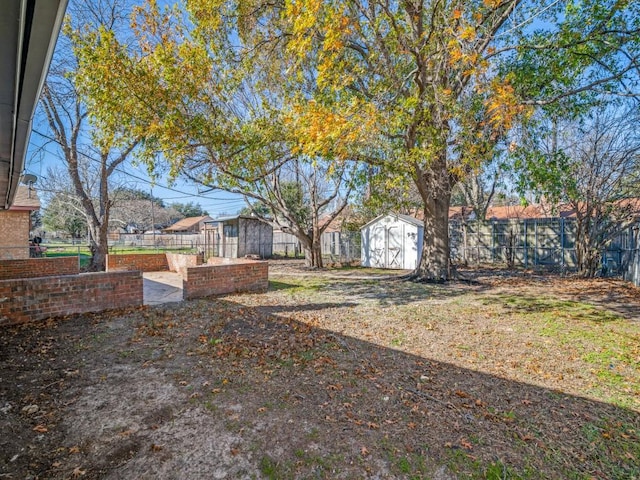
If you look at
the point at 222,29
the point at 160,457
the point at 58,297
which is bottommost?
the point at 160,457

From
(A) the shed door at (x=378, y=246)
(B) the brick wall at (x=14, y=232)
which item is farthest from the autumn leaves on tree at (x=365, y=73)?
(B) the brick wall at (x=14, y=232)

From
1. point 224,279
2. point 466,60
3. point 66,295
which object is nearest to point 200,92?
point 224,279

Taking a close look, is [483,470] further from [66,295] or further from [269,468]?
[66,295]

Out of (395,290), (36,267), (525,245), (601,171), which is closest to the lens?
(395,290)

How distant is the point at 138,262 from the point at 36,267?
355 cm

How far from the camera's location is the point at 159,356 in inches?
163

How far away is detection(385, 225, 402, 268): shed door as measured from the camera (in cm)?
1648

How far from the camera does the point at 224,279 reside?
8266 mm

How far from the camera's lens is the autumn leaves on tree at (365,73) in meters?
6.36

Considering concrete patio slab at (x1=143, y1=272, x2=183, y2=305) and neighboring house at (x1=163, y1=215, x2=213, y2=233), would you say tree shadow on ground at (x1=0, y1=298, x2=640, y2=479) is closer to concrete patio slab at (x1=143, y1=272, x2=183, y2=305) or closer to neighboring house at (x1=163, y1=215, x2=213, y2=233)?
concrete patio slab at (x1=143, y1=272, x2=183, y2=305)

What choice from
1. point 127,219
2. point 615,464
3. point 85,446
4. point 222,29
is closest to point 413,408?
point 615,464

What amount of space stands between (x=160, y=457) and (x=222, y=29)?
9.10 meters

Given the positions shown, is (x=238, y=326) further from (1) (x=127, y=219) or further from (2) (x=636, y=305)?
(1) (x=127, y=219)

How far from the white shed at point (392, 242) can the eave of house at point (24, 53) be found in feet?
47.9
